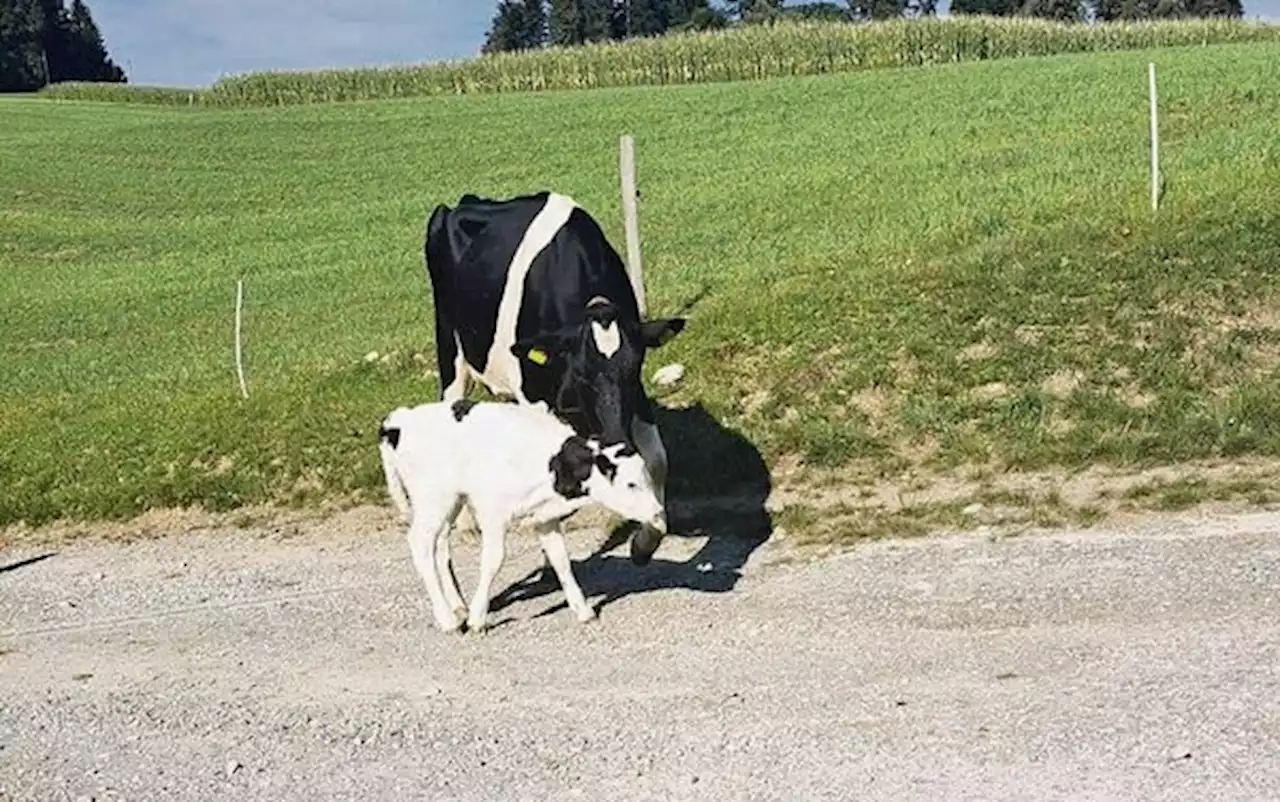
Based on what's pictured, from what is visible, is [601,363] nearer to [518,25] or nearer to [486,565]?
[486,565]

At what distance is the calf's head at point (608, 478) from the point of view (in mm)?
8211

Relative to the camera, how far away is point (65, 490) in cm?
1337

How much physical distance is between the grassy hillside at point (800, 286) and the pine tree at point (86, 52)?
87.2 meters

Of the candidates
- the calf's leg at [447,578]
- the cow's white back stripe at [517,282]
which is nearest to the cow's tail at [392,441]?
the calf's leg at [447,578]

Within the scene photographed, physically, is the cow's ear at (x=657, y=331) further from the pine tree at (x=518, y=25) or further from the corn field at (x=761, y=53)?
the pine tree at (x=518, y=25)

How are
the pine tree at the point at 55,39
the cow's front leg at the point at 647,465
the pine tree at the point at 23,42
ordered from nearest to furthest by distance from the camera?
1. the cow's front leg at the point at 647,465
2. the pine tree at the point at 23,42
3. the pine tree at the point at 55,39

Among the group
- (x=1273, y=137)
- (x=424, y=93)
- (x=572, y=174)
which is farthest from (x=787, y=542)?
(x=424, y=93)

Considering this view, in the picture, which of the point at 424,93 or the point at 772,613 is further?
the point at 424,93

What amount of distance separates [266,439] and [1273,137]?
13.9 metres

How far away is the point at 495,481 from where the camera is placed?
8.52 metres

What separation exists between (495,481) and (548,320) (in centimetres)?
165

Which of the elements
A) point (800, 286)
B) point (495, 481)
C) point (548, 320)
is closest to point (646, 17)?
point (800, 286)

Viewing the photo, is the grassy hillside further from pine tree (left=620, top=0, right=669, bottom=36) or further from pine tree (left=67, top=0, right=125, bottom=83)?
pine tree (left=620, top=0, right=669, bottom=36)

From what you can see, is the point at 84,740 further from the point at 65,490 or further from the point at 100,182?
the point at 100,182
